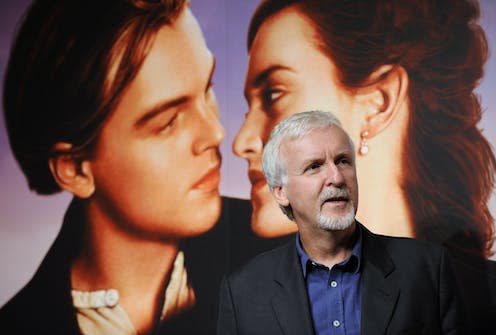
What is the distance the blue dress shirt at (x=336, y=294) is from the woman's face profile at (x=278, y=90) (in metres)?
1.12

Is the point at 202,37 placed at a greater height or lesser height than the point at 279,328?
greater

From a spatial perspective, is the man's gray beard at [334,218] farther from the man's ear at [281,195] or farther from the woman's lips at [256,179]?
the woman's lips at [256,179]

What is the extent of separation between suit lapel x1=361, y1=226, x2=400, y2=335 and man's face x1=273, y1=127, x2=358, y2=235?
0.12m

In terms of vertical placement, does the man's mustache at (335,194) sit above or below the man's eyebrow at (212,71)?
below

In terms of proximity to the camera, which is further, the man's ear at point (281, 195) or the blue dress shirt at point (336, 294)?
the man's ear at point (281, 195)

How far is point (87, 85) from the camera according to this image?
276 cm

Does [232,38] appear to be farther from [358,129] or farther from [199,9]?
[358,129]

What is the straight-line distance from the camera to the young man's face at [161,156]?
2721 millimetres

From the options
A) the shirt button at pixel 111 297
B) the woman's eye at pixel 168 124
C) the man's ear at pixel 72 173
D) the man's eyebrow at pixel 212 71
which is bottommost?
the shirt button at pixel 111 297

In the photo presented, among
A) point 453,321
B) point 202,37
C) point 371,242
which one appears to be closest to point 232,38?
point 202,37

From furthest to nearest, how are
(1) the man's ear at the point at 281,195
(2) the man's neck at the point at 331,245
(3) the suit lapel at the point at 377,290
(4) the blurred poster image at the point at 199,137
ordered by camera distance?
(4) the blurred poster image at the point at 199,137 → (1) the man's ear at the point at 281,195 → (2) the man's neck at the point at 331,245 → (3) the suit lapel at the point at 377,290

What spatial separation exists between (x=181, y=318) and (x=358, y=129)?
116 cm

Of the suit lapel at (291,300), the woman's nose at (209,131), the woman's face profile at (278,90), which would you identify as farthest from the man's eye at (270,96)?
the suit lapel at (291,300)

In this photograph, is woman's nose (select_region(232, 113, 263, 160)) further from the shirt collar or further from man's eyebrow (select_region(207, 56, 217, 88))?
the shirt collar
